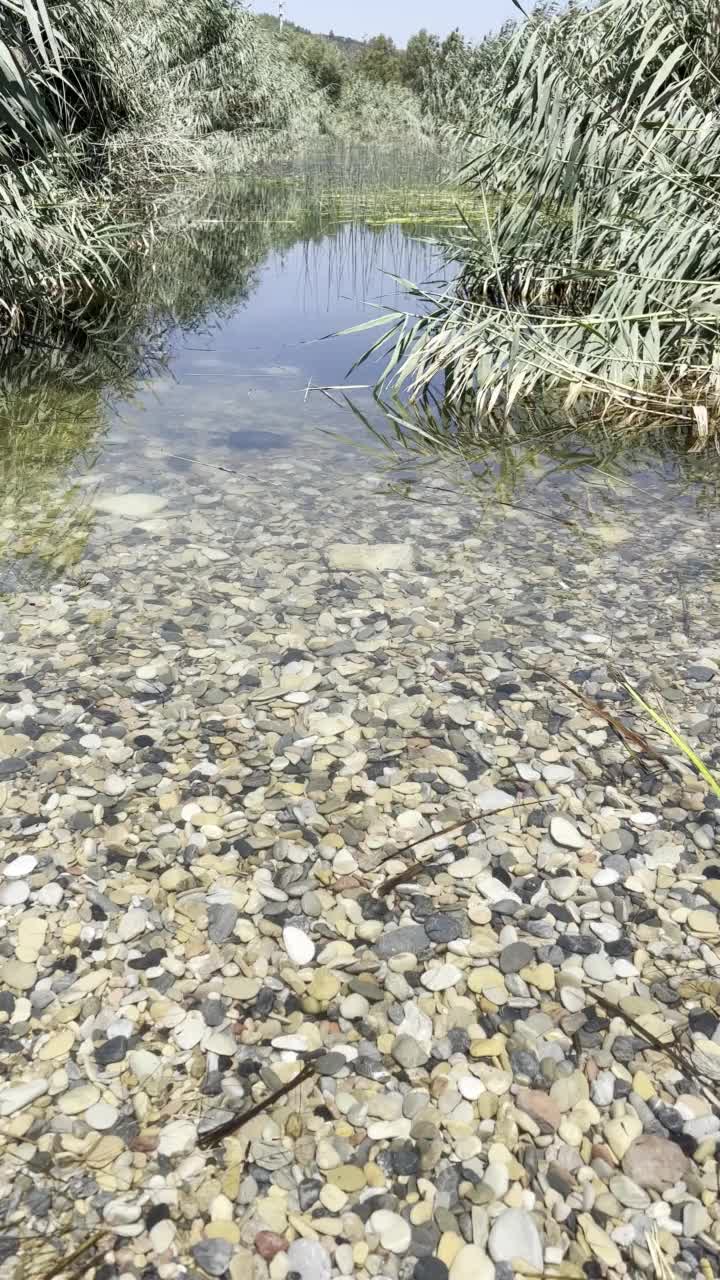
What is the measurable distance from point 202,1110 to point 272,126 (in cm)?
4649

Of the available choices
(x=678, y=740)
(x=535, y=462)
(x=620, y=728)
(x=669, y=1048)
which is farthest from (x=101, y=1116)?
(x=535, y=462)

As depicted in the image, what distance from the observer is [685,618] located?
18.6 feet

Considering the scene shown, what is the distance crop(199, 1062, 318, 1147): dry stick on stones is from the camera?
2.72 metres

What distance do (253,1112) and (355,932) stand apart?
0.82 meters

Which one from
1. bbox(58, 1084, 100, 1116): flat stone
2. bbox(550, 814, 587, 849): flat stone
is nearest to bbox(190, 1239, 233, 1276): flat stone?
bbox(58, 1084, 100, 1116): flat stone

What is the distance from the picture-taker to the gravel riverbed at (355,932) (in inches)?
100

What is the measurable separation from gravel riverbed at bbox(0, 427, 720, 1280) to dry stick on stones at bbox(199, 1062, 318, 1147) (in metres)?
0.02

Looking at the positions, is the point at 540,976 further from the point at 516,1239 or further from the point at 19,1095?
the point at 19,1095

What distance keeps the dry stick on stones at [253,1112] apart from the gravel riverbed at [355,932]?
2cm

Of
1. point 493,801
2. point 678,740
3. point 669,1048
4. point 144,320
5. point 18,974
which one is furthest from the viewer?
point 144,320

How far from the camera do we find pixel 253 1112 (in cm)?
279

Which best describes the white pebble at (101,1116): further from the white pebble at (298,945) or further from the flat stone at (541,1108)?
the flat stone at (541,1108)

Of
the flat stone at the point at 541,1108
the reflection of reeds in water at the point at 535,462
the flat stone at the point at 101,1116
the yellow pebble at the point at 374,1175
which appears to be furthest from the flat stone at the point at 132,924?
the reflection of reeds in water at the point at 535,462

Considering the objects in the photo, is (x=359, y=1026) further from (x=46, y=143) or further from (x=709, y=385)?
(x=46, y=143)
